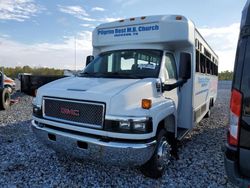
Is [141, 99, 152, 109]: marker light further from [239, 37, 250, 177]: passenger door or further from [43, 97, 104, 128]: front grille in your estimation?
[239, 37, 250, 177]: passenger door

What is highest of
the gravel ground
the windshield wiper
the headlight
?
the windshield wiper

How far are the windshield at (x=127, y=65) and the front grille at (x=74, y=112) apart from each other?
3.51 feet

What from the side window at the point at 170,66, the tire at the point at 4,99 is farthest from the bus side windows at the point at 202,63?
the tire at the point at 4,99

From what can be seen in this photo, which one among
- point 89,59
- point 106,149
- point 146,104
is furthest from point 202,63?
point 106,149

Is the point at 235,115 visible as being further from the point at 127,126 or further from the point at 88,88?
the point at 88,88

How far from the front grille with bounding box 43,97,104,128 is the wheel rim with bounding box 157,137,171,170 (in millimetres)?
1198

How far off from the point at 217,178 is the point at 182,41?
2.67 meters

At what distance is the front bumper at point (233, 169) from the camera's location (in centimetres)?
273

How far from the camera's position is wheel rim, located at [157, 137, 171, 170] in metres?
4.36

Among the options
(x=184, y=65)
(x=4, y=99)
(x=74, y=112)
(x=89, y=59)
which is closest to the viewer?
(x=74, y=112)

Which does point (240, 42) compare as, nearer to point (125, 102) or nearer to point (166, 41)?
point (125, 102)

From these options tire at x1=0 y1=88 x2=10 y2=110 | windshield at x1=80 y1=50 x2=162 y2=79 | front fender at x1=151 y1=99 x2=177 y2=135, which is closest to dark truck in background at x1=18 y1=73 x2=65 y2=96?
tire at x1=0 y1=88 x2=10 y2=110

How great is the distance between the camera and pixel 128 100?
3773 mm

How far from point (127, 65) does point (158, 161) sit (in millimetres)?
1995
